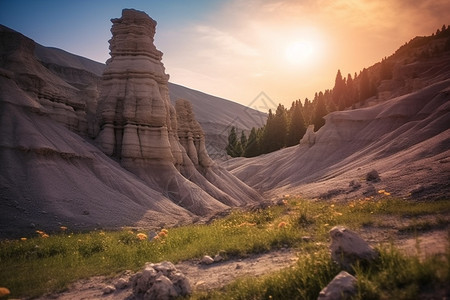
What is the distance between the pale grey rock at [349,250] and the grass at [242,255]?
20 centimetres

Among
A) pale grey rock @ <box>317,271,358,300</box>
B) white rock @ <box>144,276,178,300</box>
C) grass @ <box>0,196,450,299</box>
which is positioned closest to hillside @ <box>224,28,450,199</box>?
grass @ <box>0,196,450,299</box>

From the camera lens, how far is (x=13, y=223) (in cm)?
1744

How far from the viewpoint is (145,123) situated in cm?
3325

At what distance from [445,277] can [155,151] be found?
30.2 metres

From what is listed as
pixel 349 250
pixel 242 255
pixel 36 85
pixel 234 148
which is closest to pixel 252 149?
pixel 234 148

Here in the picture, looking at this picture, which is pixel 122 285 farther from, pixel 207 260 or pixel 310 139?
pixel 310 139

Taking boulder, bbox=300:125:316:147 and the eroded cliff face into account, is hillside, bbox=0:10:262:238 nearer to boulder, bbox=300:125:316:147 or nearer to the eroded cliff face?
the eroded cliff face

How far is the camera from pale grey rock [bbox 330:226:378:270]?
227 inches

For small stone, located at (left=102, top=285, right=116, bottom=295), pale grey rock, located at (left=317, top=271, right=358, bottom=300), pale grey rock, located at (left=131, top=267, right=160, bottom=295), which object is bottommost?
small stone, located at (left=102, top=285, right=116, bottom=295)

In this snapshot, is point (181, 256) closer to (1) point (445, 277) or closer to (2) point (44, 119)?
(1) point (445, 277)

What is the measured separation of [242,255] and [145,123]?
85.8 ft

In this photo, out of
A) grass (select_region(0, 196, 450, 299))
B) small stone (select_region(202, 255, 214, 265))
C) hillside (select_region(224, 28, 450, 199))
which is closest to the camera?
grass (select_region(0, 196, 450, 299))

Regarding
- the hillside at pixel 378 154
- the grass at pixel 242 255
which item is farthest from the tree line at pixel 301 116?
the grass at pixel 242 255

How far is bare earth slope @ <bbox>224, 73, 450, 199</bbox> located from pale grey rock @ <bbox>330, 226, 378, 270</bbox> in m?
12.2
